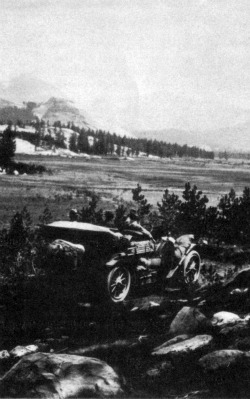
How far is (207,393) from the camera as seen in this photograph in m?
4.92

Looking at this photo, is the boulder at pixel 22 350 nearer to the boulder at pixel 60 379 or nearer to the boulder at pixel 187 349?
the boulder at pixel 60 379

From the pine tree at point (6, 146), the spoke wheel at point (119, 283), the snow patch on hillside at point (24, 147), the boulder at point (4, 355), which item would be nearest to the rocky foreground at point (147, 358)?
the boulder at point (4, 355)

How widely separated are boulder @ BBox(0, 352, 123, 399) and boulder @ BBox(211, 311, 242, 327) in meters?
1.88

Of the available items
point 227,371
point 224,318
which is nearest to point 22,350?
point 227,371

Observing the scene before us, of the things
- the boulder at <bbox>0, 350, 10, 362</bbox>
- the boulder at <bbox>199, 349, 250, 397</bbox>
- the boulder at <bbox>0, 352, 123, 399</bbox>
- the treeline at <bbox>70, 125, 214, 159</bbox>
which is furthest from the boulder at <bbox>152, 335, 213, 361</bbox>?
the treeline at <bbox>70, 125, 214, 159</bbox>

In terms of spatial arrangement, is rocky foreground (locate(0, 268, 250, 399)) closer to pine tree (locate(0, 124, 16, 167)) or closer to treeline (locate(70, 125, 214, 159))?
pine tree (locate(0, 124, 16, 167))

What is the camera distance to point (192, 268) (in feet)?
30.5

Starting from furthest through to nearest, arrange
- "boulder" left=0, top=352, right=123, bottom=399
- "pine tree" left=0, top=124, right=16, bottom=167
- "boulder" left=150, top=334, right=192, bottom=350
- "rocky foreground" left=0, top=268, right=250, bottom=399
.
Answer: "pine tree" left=0, top=124, right=16, bottom=167 → "boulder" left=150, top=334, right=192, bottom=350 → "rocky foreground" left=0, top=268, right=250, bottom=399 → "boulder" left=0, top=352, right=123, bottom=399

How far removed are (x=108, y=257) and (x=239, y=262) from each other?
489 centimetres

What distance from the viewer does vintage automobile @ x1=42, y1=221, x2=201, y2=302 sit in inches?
298

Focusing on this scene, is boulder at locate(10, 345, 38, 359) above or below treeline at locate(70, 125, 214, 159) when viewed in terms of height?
below

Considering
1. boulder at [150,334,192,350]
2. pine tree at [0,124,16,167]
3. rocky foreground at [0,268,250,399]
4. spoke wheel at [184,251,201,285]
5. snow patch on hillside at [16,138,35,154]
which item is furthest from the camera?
snow patch on hillside at [16,138,35,154]

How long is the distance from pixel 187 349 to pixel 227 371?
648 mm

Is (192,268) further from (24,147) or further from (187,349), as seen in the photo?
(24,147)
